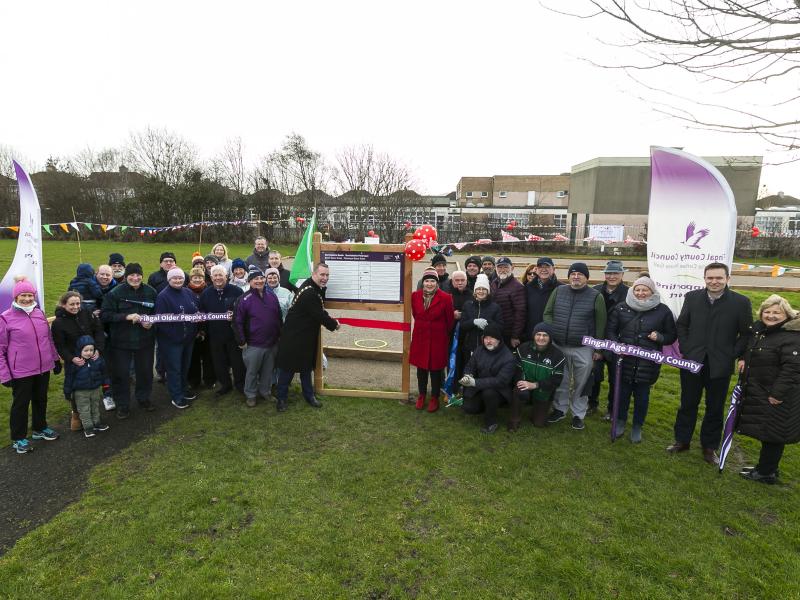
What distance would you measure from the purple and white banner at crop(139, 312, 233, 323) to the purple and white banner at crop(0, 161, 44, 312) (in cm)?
106

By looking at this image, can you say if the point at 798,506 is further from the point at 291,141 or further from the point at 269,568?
the point at 291,141

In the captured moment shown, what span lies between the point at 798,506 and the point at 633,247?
28553 mm

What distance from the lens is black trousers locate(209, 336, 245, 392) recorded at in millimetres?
6141

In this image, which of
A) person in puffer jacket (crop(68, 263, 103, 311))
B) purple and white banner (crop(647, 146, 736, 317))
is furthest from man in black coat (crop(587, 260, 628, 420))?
person in puffer jacket (crop(68, 263, 103, 311))

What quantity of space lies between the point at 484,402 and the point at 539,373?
0.76 m

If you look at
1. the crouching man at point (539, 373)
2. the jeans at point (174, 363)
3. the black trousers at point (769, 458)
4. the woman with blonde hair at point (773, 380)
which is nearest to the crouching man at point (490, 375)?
the crouching man at point (539, 373)

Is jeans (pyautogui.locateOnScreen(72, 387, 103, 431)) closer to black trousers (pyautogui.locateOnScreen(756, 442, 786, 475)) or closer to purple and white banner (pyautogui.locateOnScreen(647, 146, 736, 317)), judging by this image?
purple and white banner (pyautogui.locateOnScreen(647, 146, 736, 317))

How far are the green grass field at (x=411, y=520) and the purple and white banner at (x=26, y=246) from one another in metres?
1.80

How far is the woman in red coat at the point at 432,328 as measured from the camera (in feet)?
18.4

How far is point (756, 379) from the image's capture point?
13.4 feet

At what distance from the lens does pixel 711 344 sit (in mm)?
4445

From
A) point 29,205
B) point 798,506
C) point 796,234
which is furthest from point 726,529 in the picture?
point 796,234

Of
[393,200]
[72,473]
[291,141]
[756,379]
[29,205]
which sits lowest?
[72,473]

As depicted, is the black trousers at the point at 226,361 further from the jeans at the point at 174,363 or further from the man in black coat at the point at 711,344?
the man in black coat at the point at 711,344
